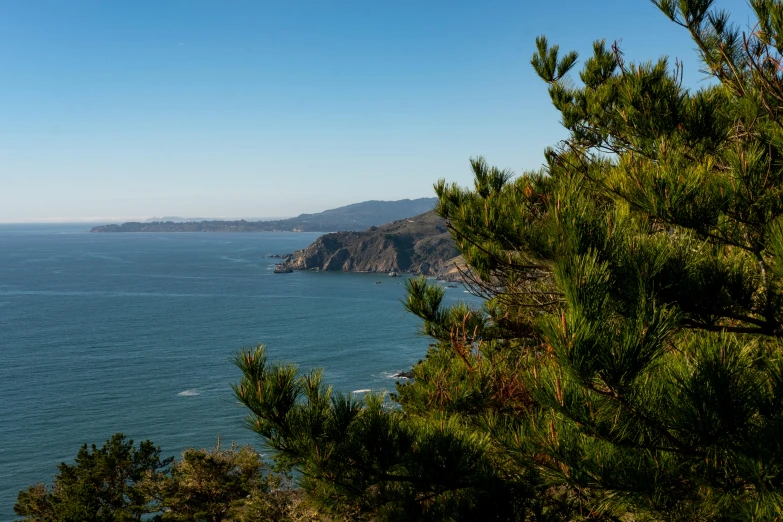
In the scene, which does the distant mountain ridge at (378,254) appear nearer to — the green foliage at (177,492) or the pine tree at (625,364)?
the green foliage at (177,492)

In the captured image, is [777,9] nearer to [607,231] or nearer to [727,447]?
[607,231]

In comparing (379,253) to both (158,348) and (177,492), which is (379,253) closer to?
(158,348)

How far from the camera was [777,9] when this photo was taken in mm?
3611

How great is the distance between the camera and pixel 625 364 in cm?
220

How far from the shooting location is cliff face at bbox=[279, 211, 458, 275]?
3629 inches

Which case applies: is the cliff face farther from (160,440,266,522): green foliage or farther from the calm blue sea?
(160,440,266,522): green foliage

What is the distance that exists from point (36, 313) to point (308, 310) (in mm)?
25300

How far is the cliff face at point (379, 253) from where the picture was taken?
92188 mm

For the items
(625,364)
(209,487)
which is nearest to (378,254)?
(209,487)

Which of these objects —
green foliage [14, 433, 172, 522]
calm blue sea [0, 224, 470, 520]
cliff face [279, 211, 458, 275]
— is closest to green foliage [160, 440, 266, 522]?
green foliage [14, 433, 172, 522]

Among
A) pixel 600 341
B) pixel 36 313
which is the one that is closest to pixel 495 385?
pixel 600 341

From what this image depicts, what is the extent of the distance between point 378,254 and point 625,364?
3735 inches

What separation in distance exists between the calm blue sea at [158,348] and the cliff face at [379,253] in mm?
10615

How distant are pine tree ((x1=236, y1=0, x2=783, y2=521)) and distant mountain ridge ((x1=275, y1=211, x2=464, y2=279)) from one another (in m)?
82.4
